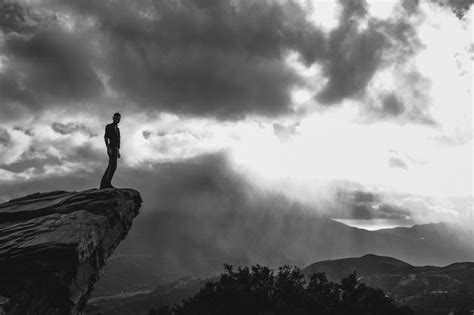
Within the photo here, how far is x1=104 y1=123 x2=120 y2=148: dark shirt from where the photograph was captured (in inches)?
996

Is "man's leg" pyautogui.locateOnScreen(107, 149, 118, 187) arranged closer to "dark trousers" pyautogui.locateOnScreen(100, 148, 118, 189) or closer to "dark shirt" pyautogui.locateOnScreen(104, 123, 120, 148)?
"dark trousers" pyautogui.locateOnScreen(100, 148, 118, 189)

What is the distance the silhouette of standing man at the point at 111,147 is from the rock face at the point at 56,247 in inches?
55.9

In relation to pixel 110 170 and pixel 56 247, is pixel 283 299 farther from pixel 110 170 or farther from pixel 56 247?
pixel 56 247

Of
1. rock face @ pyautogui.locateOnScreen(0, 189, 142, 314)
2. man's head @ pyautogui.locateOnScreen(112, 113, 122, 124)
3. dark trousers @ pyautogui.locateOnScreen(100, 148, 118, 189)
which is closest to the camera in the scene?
rock face @ pyautogui.locateOnScreen(0, 189, 142, 314)

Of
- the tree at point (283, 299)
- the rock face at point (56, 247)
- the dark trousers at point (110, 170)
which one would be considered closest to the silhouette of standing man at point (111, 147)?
the dark trousers at point (110, 170)

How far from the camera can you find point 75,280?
20703 millimetres

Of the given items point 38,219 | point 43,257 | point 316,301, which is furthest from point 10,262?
point 316,301

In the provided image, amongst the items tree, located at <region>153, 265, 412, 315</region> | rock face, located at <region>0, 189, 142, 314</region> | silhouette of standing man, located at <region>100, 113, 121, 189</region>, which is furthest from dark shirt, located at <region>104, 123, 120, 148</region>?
tree, located at <region>153, 265, 412, 315</region>

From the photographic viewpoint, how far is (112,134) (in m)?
25.4

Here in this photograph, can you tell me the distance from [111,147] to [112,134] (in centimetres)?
84

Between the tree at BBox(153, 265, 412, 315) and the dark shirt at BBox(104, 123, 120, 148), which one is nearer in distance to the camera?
the dark shirt at BBox(104, 123, 120, 148)

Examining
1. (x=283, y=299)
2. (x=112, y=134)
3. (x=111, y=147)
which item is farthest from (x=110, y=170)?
(x=283, y=299)

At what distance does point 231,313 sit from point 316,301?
1112 cm

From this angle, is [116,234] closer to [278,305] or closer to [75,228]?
[75,228]
